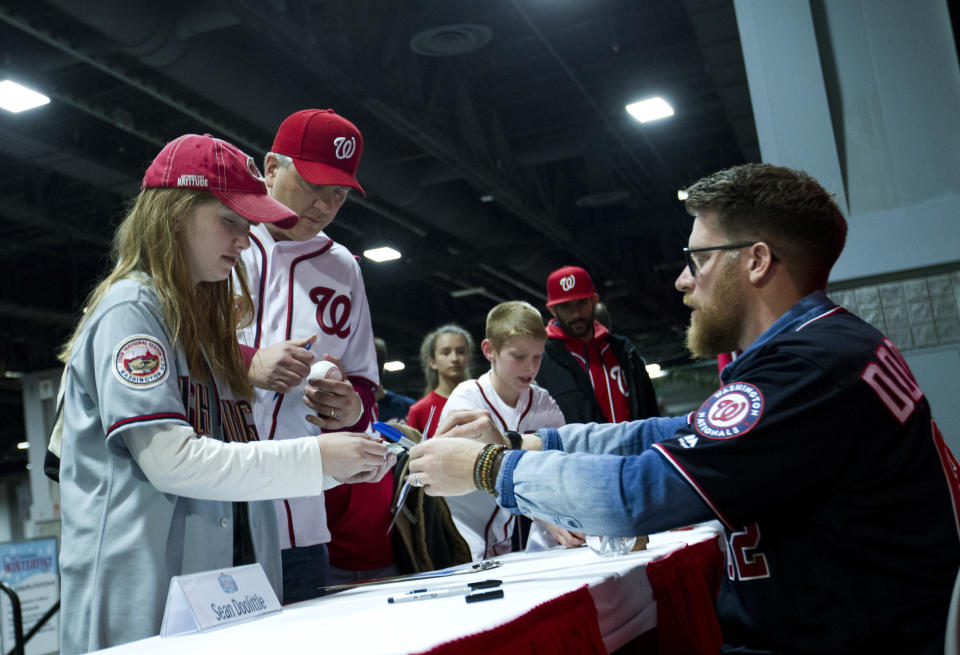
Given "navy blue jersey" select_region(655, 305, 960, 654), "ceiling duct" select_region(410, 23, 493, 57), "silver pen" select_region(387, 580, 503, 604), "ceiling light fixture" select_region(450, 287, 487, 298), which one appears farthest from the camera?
"ceiling light fixture" select_region(450, 287, 487, 298)

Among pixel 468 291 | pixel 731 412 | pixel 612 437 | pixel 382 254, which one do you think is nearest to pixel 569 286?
pixel 612 437

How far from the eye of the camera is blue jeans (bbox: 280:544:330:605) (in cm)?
191

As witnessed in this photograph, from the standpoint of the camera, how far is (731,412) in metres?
1.25

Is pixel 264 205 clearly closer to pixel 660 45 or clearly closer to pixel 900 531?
pixel 900 531

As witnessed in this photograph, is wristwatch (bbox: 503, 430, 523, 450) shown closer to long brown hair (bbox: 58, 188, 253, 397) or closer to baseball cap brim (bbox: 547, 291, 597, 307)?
long brown hair (bbox: 58, 188, 253, 397)

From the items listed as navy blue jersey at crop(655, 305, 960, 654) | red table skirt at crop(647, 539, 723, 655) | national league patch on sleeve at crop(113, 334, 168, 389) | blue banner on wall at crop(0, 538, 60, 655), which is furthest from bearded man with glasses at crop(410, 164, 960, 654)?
blue banner on wall at crop(0, 538, 60, 655)

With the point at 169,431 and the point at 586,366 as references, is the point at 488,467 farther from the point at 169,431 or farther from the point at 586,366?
the point at 586,366

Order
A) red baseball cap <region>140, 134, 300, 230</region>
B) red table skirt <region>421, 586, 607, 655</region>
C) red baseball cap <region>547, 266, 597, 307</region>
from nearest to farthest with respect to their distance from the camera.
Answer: red table skirt <region>421, 586, 607, 655</region>, red baseball cap <region>140, 134, 300, 230</region>, red baseball cap <region>547, 266, 597, 307</region>

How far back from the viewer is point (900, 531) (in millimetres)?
1217

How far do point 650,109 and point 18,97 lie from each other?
18.4ft

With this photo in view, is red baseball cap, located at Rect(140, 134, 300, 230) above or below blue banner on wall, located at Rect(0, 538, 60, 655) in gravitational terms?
above

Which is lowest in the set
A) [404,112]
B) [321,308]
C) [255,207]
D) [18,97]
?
[321,308]

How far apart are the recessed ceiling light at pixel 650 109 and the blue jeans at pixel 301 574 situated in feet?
23.7

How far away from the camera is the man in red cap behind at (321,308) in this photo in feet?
6.86
